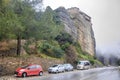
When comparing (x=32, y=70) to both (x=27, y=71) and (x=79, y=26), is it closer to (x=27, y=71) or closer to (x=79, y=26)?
(x=27, y=71)

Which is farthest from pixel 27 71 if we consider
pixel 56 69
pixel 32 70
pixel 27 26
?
pixel 56 69

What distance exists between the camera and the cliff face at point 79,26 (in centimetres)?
8594

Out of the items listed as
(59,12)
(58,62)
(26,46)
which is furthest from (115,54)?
(26,46)

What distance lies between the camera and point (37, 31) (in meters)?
47.3

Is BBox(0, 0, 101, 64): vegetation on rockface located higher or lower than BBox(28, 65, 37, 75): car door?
higher

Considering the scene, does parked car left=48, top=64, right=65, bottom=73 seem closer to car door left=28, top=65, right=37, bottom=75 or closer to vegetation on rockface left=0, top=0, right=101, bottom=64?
vegetation on rockface left=0, top=0, right=101, bottom=64

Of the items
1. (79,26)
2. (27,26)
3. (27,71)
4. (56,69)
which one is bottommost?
(56,69)

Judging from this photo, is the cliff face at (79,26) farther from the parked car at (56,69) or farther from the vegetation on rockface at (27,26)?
the parked car at (56,69)

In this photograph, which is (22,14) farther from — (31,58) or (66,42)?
(66,42)

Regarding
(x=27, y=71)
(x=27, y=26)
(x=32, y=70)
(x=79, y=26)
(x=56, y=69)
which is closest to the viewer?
(x=27, y=71)

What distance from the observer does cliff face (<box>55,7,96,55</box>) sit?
85938 mm

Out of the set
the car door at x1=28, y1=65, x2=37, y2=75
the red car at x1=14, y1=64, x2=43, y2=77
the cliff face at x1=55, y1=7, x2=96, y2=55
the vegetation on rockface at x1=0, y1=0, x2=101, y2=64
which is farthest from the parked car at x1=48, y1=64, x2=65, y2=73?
the cliff face at x1=55, y1=7, x2=96, y2=55

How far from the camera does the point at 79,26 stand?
308ft

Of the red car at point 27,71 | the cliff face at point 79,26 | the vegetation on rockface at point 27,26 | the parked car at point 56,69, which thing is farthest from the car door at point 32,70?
the cliff face at point 79,26
